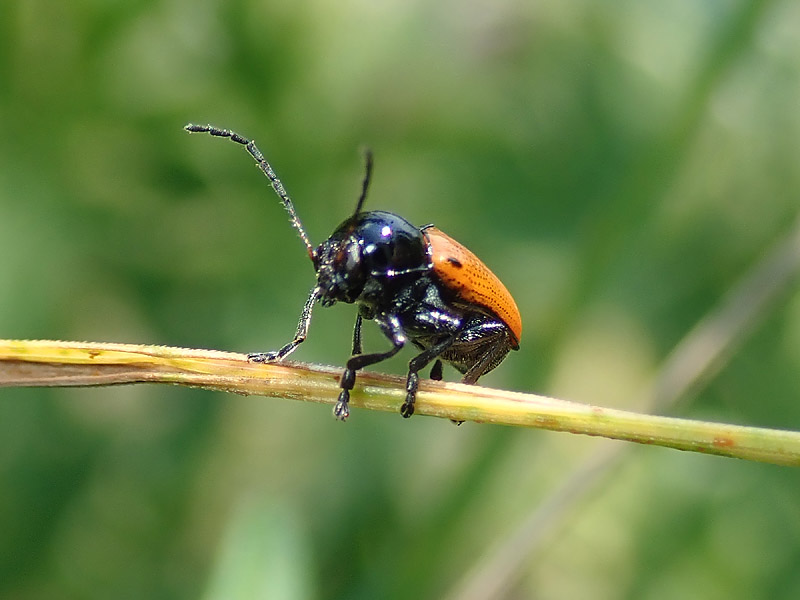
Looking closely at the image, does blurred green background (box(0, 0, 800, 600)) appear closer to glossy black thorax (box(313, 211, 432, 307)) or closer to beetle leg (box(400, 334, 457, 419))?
beetle leg (box(400, 334, 457, 419))

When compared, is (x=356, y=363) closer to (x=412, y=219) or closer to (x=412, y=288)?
(x=412, y=288)

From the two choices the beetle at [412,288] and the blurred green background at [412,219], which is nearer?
the beetle at [412,288]

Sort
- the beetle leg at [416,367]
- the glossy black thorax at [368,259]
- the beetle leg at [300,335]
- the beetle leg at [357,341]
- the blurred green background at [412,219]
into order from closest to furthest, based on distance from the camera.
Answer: the beetle leg at [416,367] → the beetle leg at [300,335] → the glossy black thorax at [368,259] → the beetle leg at [357,341] → the blurred green background at [412,219]

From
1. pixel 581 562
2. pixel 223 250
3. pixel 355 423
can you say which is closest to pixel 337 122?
pixel 223 250

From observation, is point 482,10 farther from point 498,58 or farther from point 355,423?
point 355,423

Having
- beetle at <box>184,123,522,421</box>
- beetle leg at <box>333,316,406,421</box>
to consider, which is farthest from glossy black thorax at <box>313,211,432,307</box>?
beetle leg at <box>333,316,406,421</box>

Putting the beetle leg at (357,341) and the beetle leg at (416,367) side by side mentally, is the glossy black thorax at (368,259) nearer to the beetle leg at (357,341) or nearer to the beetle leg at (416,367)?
the beetle leg at (357,341)

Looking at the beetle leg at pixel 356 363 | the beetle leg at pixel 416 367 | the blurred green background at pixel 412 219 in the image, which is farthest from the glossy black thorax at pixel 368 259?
the blurred green background at pixel 412 219
